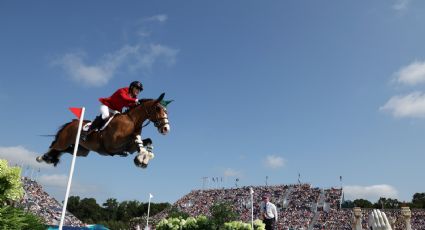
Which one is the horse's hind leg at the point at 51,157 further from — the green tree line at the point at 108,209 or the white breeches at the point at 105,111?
the green tree line at the point at 108,209

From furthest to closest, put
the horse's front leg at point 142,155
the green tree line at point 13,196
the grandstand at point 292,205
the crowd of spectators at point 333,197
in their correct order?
the crowd of spectators at point 333,197 → the grandstand at point 292,205 → the horse's front leg at point 142,155 → the green tree line at point 13,196

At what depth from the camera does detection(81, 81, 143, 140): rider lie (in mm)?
5430

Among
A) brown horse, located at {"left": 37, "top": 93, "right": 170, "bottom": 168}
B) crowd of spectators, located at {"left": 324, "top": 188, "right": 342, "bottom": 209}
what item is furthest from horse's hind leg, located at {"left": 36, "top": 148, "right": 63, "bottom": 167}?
crowd of spectators, located at {"left": 324, "top": 188, "right": 342, "bottom": 209}

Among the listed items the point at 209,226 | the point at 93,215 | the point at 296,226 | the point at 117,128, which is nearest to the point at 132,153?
the point at 117,128

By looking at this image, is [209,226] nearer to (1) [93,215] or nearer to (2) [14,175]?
(2) [14,175]

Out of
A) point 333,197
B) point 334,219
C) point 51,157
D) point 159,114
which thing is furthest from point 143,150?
point 333,197

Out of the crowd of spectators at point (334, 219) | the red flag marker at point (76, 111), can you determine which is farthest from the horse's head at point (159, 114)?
the crowd of spectators at point (334, 219)

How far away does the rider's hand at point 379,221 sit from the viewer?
5.84m

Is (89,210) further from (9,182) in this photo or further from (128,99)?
(9,182)

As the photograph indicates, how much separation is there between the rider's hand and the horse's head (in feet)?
11.6

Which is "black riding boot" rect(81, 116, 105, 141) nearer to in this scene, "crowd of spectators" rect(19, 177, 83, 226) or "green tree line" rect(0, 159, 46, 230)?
"green tree line" rect(0, 159, 46, 230)

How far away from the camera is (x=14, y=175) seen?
4.76 m

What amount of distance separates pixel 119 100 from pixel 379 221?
4386 mm

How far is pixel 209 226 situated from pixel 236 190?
3909 centimetres
